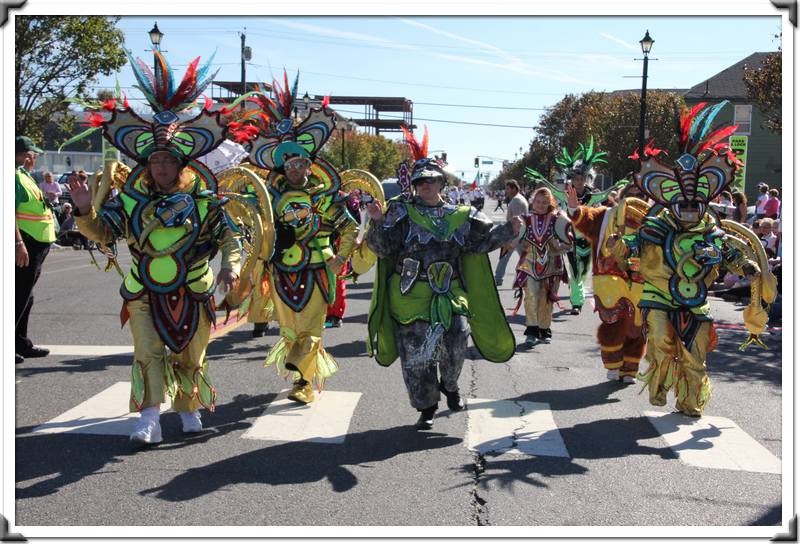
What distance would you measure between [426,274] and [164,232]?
6.05 ft

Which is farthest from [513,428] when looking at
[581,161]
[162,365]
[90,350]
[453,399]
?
[581,161]

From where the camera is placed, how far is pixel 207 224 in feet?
18.5

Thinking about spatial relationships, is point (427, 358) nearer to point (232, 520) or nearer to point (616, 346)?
point (232, 520)

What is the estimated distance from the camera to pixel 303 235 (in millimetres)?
6918

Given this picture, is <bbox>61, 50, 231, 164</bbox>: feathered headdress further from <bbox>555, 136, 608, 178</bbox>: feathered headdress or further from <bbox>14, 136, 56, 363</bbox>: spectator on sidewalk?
<bbox>555, 136, 608, 178</bbox>: feathered headdress

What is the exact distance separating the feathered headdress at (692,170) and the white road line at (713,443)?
1.58 meters

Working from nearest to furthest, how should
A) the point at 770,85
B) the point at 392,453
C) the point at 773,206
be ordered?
the point at 392,453, the point at 773,206, the point at 770,85

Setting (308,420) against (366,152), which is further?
(366,152)

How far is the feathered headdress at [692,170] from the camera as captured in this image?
20.7 feet

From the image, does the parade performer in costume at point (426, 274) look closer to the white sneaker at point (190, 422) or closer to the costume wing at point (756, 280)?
the white sneaker at point (190, 422)

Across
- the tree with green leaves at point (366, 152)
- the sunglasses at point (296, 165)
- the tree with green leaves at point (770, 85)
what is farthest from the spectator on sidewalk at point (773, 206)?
the tree with green leaves at point (366, 152)

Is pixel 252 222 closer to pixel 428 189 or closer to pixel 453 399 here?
pixel 428 189

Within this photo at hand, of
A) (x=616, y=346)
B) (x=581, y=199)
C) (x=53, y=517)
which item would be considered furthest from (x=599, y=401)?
(x=53, y=517)

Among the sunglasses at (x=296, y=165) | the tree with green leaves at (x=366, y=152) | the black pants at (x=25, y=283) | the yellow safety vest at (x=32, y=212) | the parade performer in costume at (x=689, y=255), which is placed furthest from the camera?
the tree with green leaves at (x=366, y=152)
